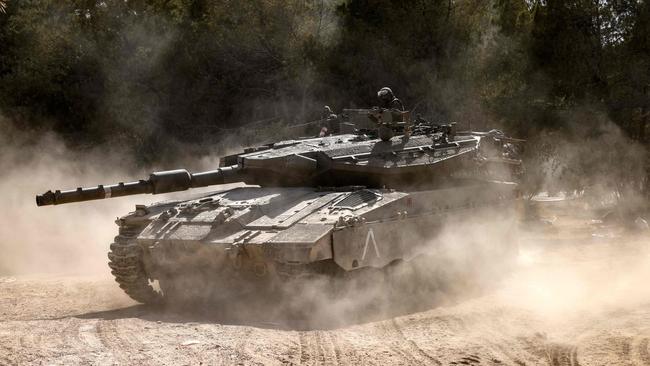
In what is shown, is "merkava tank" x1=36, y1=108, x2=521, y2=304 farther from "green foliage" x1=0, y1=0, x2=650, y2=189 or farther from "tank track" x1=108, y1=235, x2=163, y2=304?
"green foliage" x1=0, y1=0, x2=650, y2=189

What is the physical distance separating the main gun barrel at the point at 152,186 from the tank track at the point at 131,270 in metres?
0.69

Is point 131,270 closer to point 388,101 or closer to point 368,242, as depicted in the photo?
point 368,242

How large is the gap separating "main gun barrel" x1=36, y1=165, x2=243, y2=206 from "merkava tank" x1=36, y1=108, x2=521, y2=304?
0.05 ft

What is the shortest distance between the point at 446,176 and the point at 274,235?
3795 mm

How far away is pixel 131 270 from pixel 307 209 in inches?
98.6

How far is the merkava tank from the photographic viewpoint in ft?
34.2

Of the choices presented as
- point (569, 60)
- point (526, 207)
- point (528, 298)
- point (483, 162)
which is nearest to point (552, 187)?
point (526, 207)

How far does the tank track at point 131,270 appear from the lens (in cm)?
1138

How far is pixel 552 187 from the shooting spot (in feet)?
72.6

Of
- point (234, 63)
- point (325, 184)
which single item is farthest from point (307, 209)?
point (234, 63)

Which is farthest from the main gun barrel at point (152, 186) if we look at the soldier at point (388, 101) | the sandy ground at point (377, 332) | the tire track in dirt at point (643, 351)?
the tire track in dirt at point (643, 351)

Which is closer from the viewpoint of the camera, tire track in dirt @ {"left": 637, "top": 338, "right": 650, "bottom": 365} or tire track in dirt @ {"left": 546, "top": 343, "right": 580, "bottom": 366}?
tire track in dirt @ {"left": 637, "top": 338, "right": 650, "bottom": 365}

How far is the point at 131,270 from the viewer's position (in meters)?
11.4

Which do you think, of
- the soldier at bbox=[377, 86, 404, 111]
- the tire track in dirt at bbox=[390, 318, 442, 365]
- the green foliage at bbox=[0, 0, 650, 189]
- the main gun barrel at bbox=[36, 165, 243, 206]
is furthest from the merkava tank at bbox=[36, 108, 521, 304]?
the green foliage at bbox=[0, 0, 650, 189]
